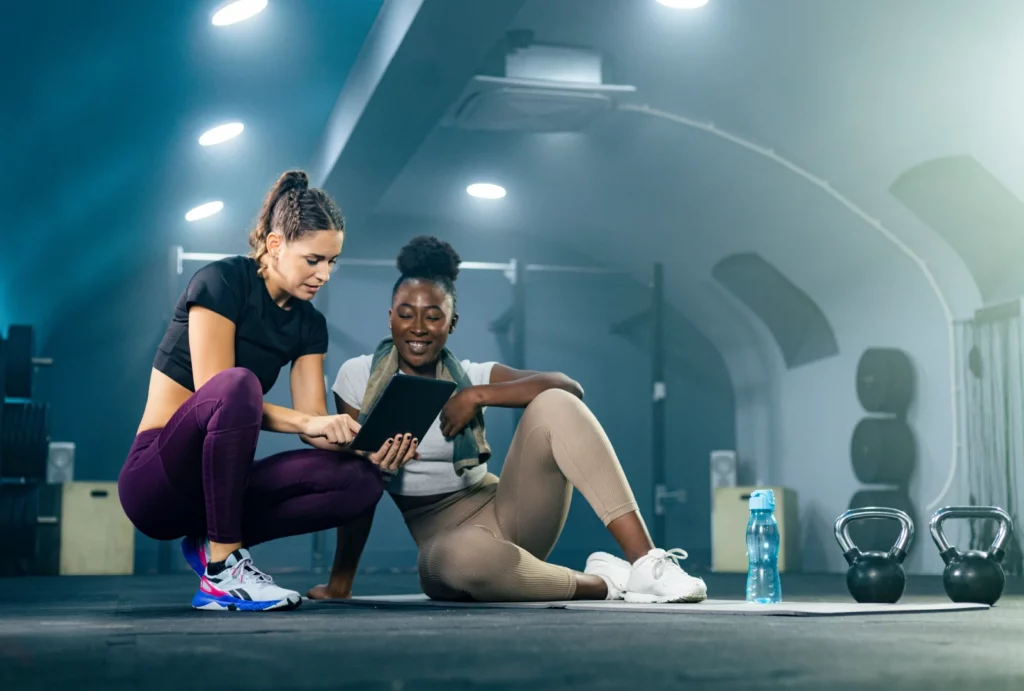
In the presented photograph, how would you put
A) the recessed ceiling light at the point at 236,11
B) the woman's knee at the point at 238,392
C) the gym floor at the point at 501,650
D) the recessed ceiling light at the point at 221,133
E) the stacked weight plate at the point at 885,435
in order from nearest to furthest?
the gym floor at the point at 501,650, the woman's knee at the point at 238,392, the recessed ceiling light at the point at 236,11, the recessed ceiling light at the point at 221,133, the stacked weight plate at the point at 885,435

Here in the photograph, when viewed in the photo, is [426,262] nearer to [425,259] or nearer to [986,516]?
[425,259]

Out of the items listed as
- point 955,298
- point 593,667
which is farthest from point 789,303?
point 593,667

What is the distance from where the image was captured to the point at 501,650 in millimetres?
1588

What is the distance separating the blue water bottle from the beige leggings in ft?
1.27

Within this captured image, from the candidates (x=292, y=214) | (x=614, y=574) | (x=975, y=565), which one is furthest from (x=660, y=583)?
(x=292, y=214)

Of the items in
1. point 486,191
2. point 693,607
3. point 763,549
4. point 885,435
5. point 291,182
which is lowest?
point 693,607

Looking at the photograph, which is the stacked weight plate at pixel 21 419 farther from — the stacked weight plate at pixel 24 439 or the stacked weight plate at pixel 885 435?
the stacked weight plate at pixel 885 435

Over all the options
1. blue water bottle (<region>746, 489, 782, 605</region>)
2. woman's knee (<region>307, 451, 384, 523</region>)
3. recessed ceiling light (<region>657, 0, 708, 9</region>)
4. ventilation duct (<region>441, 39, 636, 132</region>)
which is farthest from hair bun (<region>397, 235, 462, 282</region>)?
ventilation duct (<region>441, 39, 636, 132</region>)

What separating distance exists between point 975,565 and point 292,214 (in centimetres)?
178

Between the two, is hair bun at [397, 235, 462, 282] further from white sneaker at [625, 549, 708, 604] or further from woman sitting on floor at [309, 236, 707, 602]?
white sneaker at [625, 549, 708, 604]

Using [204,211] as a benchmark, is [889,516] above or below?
below

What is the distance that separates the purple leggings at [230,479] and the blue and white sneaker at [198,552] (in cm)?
2

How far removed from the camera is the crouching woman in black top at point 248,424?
220 cm

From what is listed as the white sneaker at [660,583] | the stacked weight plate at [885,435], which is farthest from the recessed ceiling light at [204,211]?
the white sneaker at [660,583]
